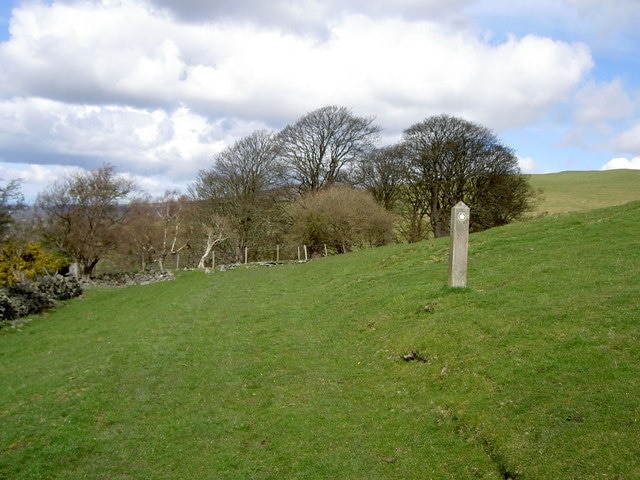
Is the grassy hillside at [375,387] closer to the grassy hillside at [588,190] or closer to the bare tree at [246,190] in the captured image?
the bare tree at [246,190]

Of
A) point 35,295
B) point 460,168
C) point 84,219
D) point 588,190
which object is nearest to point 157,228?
point 84,219

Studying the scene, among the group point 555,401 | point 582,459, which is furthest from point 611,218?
point 582,459

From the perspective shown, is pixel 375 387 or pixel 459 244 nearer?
pixel 375 387

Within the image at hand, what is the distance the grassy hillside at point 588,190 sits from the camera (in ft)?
245

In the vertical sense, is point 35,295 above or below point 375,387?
below

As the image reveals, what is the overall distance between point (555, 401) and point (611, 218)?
1663 cm

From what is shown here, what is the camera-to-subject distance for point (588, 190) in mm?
89875

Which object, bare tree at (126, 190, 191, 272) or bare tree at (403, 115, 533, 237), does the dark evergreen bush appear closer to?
bare tree at (126, 190, 191, 272)

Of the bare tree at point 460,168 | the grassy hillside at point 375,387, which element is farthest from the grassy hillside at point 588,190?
the grassy hillside at point 375,387

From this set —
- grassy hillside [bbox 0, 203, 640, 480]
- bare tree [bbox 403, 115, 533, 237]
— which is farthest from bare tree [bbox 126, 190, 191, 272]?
grassy hillside [bbox 0, 203, 640, 480]

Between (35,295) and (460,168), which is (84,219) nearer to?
(35,295)

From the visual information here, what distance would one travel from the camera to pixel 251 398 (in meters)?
10.2

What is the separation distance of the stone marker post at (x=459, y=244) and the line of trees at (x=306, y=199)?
103 ft

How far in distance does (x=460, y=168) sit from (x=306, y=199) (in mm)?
18533
